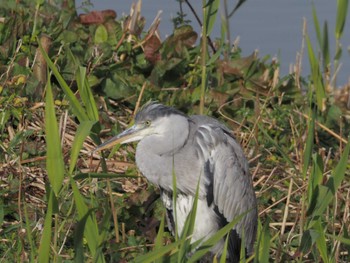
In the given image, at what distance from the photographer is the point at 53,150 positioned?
3.40m

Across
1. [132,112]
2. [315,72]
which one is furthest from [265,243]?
[132,112]

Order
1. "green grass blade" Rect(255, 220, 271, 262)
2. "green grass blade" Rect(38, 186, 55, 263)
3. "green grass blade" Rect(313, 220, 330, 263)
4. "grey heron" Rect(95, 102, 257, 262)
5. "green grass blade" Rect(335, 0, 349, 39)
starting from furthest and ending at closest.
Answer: "grey heron" Rect(95, 102, 257, 262), "green grass blade" Rect(335, 0, 349, 39), "green grass blade" Rect(313, 220, 330, 263), "green grass blade" Rect(255, 220, 271, 262), "green grass blade" Rect(38, 186, 55, 263)

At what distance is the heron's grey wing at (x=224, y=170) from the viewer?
5.06m

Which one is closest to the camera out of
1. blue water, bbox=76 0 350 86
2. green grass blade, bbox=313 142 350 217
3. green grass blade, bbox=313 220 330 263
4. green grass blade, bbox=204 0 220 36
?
green grass blade, bbox=313 142 350 217

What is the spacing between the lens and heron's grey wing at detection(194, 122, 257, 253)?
5.06 meters

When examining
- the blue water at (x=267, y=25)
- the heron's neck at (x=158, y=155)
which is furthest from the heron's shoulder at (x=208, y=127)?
the blue water at (x=267, y=25)

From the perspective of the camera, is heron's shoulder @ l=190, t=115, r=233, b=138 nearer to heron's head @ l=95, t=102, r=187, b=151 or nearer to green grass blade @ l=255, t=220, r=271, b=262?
heron's head @ l=95, t=102, r=187, b=151

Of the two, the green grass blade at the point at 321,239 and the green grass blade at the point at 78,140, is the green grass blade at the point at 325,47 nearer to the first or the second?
the green grass blade at the point at 321,239

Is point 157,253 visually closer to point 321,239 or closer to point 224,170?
point 321,239

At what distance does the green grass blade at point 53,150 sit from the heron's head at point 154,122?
1.47m

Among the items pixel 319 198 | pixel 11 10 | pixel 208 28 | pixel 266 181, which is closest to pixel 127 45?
pixel 11 10

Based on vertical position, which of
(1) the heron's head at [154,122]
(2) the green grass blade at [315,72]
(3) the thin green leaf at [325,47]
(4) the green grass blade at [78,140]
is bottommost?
(1) the heron's head at [154,122]

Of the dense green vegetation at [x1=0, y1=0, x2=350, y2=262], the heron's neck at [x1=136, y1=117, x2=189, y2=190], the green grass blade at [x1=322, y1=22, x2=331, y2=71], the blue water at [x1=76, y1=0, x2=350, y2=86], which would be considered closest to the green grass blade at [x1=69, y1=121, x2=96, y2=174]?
the dense green vegetation at [x1=0, y1=0, x2=350, y2=262]

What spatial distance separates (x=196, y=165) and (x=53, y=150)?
68.4 inches
